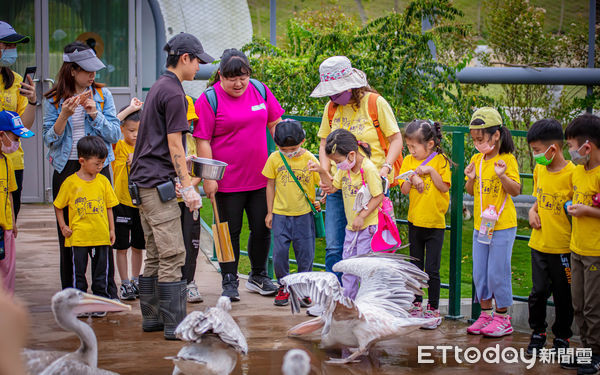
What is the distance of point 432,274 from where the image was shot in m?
5.20

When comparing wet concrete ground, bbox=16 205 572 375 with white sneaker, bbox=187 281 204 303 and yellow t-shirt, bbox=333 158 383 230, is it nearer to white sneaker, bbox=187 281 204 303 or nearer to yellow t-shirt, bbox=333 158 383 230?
white sneaker, bbox=187 281 204 303

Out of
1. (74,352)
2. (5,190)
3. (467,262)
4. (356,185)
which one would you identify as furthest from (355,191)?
(467,262)

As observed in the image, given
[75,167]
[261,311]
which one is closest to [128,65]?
[75,167]

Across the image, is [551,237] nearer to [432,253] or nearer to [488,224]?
[488,224]

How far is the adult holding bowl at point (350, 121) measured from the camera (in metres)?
5.24

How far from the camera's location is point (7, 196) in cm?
510

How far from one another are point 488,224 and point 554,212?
0.50m

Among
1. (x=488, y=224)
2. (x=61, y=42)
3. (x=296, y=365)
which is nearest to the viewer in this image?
(x=296, y=365)

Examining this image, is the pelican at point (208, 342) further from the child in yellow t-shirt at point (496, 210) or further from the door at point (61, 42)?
the door at point (61, 42)

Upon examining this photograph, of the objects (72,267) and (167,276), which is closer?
(167,276)

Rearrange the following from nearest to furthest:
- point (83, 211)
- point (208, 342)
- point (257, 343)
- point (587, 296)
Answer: point (208, 342)
point (587, 296)
point (257, 343)
point (83, 211)

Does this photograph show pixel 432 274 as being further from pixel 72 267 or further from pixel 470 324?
pixel 72 267

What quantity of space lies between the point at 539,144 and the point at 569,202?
422 millimetres

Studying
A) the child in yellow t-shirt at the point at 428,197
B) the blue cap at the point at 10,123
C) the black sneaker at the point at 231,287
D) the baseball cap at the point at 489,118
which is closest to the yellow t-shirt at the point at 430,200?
the child in yellow t-shirt at the point at 428,197
